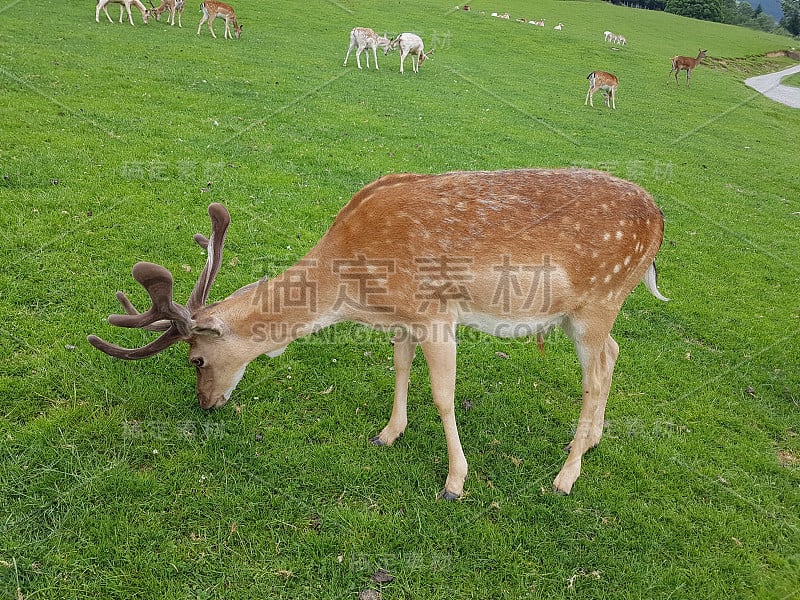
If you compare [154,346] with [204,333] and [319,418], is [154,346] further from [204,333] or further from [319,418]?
[319,418]

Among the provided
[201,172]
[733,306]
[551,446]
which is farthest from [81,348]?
[733,306]

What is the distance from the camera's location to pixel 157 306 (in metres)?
3.69

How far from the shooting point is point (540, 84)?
24.4 metres

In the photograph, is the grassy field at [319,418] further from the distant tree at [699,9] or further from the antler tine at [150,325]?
the distant tree at [699,9]

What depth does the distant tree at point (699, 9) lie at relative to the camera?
77.8m

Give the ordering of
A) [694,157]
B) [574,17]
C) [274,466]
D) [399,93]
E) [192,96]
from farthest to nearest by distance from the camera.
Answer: [574,17], [399,93], [694,157], [192,96], [274,466]

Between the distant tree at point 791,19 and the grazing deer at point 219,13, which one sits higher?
the distant tree at point 791,19

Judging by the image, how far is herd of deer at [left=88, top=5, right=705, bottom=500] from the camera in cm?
396

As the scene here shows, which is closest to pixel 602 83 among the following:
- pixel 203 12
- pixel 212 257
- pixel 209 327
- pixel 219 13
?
pixel 219 13

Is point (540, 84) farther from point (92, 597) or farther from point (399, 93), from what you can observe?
point (92, 597)

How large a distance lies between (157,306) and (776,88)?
45.3m

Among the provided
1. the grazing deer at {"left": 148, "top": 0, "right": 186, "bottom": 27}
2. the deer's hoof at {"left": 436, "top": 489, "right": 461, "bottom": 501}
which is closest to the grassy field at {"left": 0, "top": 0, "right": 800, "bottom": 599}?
the deer's hoof at {"left": 436, "top": 489, "right": 461, "bottom": 501}

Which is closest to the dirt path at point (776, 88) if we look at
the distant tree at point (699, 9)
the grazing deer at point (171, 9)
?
the grazing deer at point (171, 9)

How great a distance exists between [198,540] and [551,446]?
2.95 m
